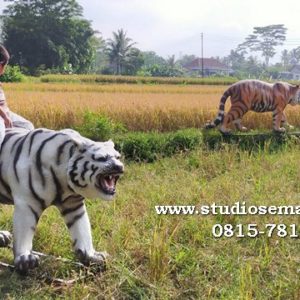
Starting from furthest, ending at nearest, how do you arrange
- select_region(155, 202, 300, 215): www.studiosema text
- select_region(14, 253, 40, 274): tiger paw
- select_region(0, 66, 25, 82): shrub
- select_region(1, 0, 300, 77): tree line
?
select_region(1, 0, 300, 77): tree line < select_region(0, 66, 25, 82): shrub < select_region(155, 202, 300, 215): www.studiosema text < select_region(14, 253, 40, 274): tiger paw

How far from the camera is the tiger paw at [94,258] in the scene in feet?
9.28

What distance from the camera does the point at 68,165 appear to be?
8.70ft

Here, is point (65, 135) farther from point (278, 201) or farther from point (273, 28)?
point (273, 28)

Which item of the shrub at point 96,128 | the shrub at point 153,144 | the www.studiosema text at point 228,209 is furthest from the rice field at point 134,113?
the www.studiosema text at point 228,209

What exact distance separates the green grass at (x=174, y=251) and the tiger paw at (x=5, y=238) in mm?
63

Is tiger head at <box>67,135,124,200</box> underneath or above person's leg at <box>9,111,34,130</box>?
underneath

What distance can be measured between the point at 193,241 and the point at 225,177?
1.85 meters

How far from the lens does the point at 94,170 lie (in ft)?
8.37

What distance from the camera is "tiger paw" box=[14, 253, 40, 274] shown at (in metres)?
2.66

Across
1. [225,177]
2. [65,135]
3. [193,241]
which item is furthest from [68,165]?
[225,177]

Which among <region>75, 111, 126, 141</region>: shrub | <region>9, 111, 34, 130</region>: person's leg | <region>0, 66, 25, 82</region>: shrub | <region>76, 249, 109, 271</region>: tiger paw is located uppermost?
<region>0, 66, 25, 82</region>: shrub

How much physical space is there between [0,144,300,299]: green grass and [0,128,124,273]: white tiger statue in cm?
21

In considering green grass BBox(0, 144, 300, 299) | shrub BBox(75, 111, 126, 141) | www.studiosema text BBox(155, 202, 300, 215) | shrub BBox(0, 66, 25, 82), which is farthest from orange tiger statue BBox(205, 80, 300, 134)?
shrub BBox(0, 66, 25, 82)

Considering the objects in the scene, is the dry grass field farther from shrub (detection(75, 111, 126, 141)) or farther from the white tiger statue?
shrub (detection(75, 111, 126, 141))
